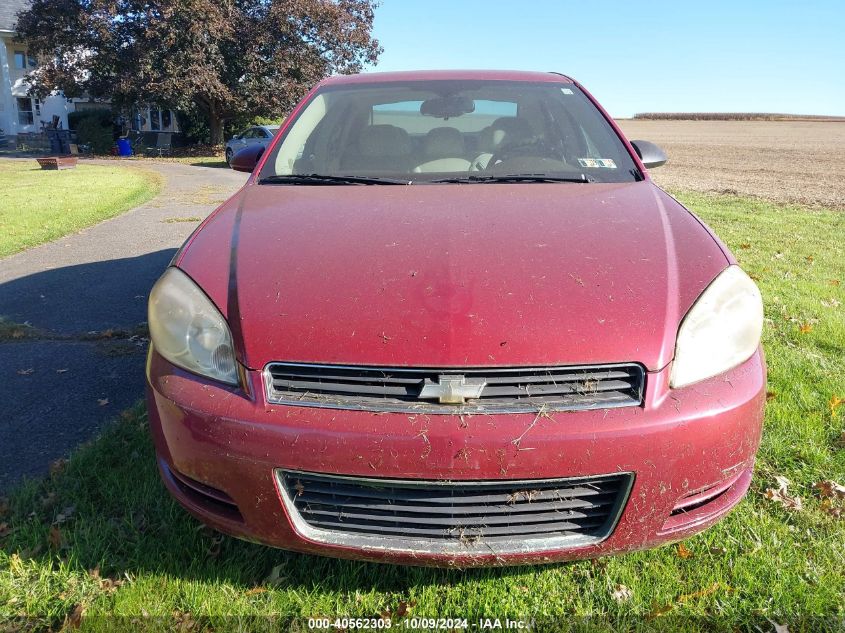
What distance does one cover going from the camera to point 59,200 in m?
10.5

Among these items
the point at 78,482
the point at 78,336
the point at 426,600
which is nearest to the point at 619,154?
the point at 426,600

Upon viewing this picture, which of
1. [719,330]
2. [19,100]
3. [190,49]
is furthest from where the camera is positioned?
[19,100]

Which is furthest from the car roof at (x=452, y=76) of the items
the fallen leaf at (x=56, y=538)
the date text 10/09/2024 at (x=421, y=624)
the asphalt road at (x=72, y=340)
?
the date text 10/09/2024 at (x=421, y=624)

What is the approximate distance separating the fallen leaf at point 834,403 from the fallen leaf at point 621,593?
5.94 feet

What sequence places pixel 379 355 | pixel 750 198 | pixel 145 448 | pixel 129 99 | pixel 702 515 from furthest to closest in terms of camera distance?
pixel 129 99, pixel 750 198, pixel 145 448, pixel 702 515, pixel 379 355

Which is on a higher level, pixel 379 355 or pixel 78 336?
pixel 379 355

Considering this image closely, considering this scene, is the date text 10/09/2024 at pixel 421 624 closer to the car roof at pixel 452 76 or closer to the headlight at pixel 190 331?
the headlight at pixel 190 331

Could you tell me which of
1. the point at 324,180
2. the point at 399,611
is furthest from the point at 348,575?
the point at 324,180

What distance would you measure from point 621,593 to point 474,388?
94 centimetres

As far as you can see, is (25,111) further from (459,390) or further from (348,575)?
(459,390)

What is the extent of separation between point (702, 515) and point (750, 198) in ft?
42.0

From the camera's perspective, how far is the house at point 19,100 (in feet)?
115

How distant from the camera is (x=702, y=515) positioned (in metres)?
1.82

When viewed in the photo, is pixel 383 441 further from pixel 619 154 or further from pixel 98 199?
pixel 98 199
